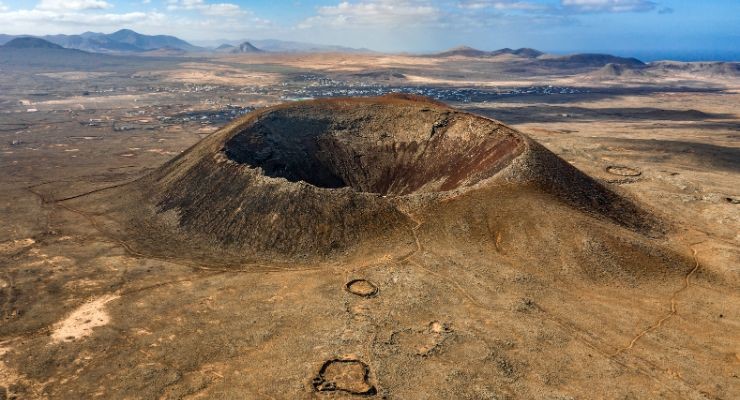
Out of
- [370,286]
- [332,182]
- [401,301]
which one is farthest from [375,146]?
[401,301]

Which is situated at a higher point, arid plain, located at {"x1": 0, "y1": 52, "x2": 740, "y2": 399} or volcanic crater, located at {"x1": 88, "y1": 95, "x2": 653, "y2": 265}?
volcanic crater, located at {"x1": 88, "y1": 95, "x2": 653, "y2": 265}

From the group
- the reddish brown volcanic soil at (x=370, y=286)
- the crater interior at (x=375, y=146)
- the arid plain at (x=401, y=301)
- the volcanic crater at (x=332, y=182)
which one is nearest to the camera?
the arid plain at (x=401, y=301)

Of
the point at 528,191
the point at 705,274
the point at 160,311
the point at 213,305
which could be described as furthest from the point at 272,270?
the point at 705,274

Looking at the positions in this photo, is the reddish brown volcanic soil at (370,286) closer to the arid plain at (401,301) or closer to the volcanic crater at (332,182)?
the arid plain at (401,301)

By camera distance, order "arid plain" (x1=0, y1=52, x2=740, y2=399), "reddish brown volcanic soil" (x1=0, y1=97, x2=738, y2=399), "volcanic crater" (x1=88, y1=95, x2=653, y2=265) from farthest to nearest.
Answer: "volcanic crater" (x1=88, y1=95, x2=653, y2=265) < "reddish brown volcanic soil" (x1=0, y1=97, x2=738, y2=399) < "arid plain" (x1=0, y1=52, x2=740, y2=399)

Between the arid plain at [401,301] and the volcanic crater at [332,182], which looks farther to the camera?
the volcanic crater at [332,182]

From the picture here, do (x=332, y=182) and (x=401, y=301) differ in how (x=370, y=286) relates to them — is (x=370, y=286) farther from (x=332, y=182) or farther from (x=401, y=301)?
(x=332, y=182)

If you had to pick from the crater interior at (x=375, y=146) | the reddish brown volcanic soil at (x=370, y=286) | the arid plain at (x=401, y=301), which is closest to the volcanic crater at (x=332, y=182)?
the crater interior at (x=375, y=146)

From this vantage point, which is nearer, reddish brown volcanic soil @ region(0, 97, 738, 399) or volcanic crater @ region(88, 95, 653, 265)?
reddish brown volcanic soil @ region(0, 97, 738, 399)

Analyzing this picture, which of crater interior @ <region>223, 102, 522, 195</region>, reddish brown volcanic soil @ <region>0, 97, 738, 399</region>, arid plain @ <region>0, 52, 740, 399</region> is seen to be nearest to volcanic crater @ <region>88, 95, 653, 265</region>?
crater interior @ <region>223, 102, 522, 195</region>

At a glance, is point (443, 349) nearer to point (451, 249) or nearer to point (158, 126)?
point (451, 249)

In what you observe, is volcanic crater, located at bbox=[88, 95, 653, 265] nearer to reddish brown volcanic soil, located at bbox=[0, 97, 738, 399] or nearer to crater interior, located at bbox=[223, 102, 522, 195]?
crater interior, located at bbox=[223, 102, 522, 195]
